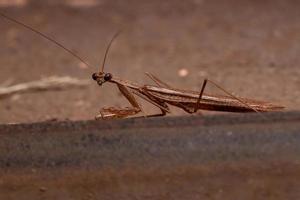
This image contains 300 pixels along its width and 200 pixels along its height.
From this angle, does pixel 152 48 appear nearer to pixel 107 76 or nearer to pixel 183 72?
pixel 183 72

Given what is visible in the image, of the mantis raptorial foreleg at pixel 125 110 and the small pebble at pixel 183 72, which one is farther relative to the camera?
the small pebble at pixel 183 72

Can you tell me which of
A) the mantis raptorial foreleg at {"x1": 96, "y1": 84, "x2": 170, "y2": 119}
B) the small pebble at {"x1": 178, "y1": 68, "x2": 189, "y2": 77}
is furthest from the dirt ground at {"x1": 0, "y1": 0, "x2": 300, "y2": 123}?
the mantis raptorial foreleg at {"x1": 96, "y1": 84, "x2": 170, "y2": 119}

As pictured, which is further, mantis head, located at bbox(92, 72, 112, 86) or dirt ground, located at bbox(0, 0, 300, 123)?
dirt ground, located at bbox(0, 0, 300, 123)

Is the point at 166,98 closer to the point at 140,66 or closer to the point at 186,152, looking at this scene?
the point at 186,152

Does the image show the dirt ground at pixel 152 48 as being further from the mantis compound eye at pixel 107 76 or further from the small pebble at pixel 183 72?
the mantis compound eye at pixel 107 76

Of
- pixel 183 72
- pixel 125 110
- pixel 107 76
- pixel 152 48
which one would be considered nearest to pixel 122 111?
pixel 125 110

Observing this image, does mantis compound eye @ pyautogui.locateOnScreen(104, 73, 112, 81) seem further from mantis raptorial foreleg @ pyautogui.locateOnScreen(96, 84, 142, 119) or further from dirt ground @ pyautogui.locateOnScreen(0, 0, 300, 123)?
dirt ground @ pyautogui.locateOnScreen(0, 0, 300, 123)

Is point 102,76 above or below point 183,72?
below

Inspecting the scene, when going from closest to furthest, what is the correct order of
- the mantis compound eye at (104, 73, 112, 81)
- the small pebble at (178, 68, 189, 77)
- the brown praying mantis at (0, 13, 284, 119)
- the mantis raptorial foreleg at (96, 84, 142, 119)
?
the brown praying mantis at (0, 13, 284, 119) < the mantis raptorial foreleg at (96, 84, 142, 119) < the mantis compound eye at (104, 73, 112, 81) < the small pebble at (178, 68, 189, 77)

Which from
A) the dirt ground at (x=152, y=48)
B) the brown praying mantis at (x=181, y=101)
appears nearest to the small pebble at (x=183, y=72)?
the dirt ground at (x=152, y=48)
